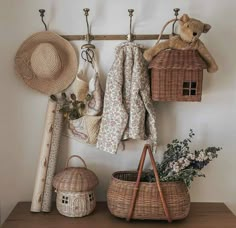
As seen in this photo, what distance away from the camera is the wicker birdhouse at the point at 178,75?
149 centimetres

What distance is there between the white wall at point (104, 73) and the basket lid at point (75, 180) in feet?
0.54

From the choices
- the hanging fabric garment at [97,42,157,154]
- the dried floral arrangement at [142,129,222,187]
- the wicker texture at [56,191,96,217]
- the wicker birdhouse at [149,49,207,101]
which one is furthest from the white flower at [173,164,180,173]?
the wicker texture at [56,191,96,217]

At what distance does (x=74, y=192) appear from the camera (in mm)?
1558

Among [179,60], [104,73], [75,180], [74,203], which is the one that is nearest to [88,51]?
[104,73]

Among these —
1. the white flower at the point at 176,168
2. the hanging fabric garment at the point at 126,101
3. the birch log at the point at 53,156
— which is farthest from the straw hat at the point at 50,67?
the white flower at the point at 176,168

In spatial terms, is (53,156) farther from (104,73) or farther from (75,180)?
(104,73)

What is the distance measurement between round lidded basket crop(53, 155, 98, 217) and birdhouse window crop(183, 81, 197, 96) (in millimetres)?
591

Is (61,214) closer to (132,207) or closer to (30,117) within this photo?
(132,207)

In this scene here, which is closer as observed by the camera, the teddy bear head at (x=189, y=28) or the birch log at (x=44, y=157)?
the teddy bear head at (x=189, y=28)

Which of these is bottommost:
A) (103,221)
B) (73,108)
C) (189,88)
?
(103,221)

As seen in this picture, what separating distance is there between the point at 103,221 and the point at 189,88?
0.71 m

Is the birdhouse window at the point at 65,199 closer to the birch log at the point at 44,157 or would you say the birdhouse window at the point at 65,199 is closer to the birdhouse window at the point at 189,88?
the birch log at the point at 44,157

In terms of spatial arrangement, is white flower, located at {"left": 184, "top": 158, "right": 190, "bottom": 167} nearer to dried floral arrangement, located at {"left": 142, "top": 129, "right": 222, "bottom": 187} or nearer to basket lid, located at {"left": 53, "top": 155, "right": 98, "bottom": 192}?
dried floral arrangement, located at {"left": 142, "top": 129, "right": 222, "bottom": 187}

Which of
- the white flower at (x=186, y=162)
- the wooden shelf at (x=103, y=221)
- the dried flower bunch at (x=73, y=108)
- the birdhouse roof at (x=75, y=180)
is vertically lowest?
the wooden shelf at (x=103, y=221)
